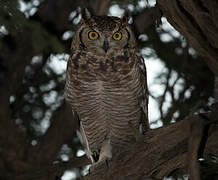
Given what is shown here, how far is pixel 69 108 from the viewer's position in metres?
3.58

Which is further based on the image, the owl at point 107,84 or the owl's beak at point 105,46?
the owl's beak at point 105,46

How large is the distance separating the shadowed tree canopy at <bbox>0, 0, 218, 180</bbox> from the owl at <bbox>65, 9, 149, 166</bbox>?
7.6 inches

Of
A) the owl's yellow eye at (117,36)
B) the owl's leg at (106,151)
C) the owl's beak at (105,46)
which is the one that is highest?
the owl's yellow eye at (117,36)

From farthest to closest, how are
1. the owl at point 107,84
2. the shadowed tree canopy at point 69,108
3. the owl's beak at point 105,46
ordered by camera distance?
the owl's beak at point 105,46
the owl at point 107,84
the shadowed tree canopy at point 69,108

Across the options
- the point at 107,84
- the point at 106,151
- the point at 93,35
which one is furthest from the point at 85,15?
the point at 106,151

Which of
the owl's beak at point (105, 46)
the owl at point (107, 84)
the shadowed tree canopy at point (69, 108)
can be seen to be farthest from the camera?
the owl's beak at point (105, 46)

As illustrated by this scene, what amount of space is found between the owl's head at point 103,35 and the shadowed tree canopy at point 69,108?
0.21 metres

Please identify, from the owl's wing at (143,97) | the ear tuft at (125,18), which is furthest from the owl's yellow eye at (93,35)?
the owl's wing at (143,97)

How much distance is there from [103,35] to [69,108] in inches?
37.5

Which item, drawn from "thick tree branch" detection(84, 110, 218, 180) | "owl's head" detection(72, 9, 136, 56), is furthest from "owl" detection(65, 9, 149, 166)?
"thick tree branch" detection(84, 110, 218, 180)

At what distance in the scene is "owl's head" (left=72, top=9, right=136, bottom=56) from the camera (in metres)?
2.85

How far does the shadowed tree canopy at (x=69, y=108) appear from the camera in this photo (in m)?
1.61

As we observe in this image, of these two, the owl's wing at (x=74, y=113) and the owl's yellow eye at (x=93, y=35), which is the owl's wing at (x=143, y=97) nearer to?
the owl's yellow eye at (x=93, y=35)

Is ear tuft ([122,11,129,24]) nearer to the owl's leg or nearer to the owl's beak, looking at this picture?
the owl's beak
